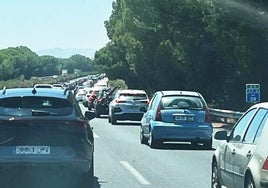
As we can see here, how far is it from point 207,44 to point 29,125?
31.6m

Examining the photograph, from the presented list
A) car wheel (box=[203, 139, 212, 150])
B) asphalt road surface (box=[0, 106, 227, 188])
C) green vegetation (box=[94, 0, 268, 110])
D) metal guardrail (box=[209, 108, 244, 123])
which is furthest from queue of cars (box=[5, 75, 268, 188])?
green vegetation (box=[94, 0, 268, 110])

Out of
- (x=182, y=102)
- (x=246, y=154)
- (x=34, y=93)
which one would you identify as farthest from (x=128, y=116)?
(x=246, y=154)

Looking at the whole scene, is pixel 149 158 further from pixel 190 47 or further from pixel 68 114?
pixel 190 47

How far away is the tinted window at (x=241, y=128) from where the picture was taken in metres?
9.79

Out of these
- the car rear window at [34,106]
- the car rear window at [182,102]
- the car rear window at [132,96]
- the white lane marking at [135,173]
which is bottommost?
the white lane marking at [135,173]

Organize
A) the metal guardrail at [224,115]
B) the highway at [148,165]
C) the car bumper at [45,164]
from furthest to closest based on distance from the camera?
the metal guardrail at [224,115] < the highway at [148,165] < the car bumper at [45,164]

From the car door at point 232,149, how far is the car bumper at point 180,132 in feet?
31.2

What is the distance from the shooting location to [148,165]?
53.5 ft

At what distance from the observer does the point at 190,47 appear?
42.3 m

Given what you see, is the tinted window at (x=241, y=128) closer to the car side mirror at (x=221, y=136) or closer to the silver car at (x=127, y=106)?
the car side mirror at (x=221, y=136)

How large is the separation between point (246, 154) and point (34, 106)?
3.99 m

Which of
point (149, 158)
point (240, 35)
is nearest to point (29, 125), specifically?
point (149, 158)

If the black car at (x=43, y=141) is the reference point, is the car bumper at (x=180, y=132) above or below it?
below

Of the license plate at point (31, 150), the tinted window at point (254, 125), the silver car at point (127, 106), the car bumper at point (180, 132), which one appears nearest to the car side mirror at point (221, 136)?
the tinted window at point (254, 125)
